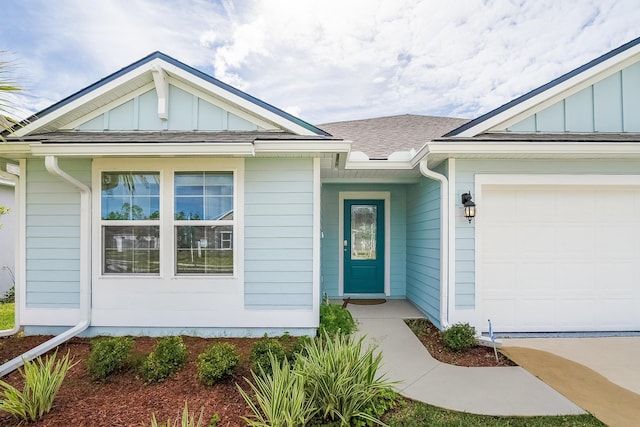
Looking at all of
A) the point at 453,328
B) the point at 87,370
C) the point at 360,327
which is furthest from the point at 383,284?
the point at 87,370

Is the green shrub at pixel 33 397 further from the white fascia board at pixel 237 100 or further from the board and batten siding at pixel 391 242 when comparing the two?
the board and batten siding at pixel 391 242

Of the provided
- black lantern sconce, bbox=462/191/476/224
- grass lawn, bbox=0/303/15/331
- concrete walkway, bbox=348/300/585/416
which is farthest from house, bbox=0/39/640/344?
grass lawn, bbox=0/303/15/331

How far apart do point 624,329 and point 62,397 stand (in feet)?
23.2

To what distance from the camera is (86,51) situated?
29.1 ft

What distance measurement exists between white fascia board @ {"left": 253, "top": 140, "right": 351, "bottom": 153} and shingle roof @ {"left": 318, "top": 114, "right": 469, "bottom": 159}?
Result: 1.37 m

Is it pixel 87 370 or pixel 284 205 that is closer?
pixel 87 370

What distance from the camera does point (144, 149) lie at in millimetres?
Result: 4117

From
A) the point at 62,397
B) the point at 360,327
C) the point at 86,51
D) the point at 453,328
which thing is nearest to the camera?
the point at 62,397

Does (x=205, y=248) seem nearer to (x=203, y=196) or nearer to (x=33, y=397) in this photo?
(x=203, y=196)

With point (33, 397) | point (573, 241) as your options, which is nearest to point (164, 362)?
point (33, 397)

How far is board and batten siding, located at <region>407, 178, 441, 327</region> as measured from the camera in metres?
5.05

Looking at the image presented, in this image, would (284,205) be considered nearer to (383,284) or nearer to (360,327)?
(360,327)

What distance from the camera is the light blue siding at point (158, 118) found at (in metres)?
4.81

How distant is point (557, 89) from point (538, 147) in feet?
3.40
